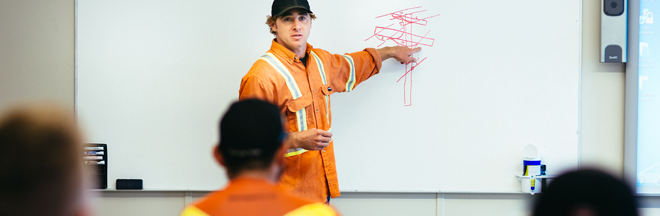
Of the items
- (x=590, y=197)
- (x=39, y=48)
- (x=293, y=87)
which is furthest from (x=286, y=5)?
(x=590, y=197)

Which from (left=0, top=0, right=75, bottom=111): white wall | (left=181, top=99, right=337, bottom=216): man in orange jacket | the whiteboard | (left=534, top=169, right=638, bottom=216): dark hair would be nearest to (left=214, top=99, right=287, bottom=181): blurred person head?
(left=181, top=99, right=337, bottom=216): man in orange jacket

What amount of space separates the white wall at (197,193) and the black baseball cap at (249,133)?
5.40 ft

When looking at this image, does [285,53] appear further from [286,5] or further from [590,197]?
[590,197]

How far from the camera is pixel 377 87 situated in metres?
2.64

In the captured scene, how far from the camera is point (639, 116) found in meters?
2.59

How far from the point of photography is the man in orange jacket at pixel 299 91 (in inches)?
81.2

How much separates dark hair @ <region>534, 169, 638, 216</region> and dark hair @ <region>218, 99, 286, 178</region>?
A: 0.53 meters

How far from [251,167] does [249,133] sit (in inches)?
2.9

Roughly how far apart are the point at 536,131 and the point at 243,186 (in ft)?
6.56

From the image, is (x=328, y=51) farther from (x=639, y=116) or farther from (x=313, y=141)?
(x=639, y=116)

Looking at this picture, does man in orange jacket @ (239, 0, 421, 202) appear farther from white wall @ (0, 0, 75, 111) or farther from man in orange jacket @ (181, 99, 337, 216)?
white wall @ (0, 0, 75, 111)

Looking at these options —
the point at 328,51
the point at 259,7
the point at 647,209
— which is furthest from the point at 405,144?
the point at 647,209

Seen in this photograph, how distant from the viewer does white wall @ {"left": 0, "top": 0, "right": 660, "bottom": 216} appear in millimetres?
2621

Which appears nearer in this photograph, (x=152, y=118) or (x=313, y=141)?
(x=313, y=141)
